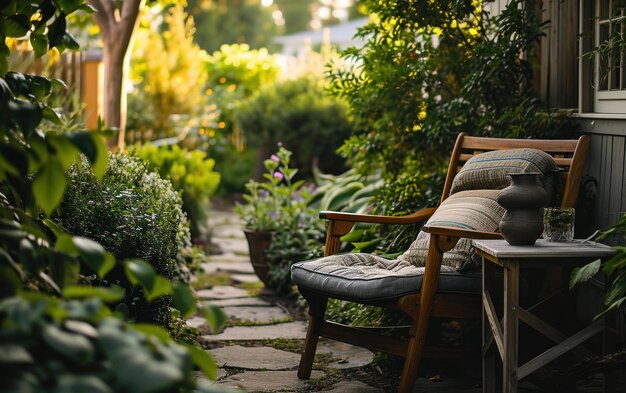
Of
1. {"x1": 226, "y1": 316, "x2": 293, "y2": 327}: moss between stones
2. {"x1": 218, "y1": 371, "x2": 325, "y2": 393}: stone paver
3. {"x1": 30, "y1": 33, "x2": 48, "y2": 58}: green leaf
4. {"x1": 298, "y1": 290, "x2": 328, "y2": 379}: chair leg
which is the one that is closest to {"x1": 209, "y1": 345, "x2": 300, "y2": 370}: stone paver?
{"x1": 218, "y1": 371, "x2": 325, "y2": 393}: stone paver

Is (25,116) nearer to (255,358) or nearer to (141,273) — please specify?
(141,273)

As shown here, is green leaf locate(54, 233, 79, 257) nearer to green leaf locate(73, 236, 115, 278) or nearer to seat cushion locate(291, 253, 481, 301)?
green leaf locate(73, 236, 115, 278)

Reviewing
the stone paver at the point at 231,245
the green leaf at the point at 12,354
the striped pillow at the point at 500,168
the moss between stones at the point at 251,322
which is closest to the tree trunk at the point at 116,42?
the moss between stones at the point at 251,322

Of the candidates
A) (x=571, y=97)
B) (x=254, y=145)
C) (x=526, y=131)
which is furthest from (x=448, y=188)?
(x=254, y=145)

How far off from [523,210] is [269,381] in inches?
55.0

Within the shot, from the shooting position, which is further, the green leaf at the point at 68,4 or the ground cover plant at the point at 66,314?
the green leaf at the point at 68,4

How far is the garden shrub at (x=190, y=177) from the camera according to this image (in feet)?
22.2

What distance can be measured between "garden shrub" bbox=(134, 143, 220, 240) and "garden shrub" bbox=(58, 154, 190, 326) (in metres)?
2.71

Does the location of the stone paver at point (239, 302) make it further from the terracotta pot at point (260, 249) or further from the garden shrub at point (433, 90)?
the garden shrub at point (433, 90)

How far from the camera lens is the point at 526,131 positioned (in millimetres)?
4395

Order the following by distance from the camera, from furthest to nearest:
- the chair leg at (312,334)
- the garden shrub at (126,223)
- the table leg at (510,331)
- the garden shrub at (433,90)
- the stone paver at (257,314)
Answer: the stone paver at (257,314) → the garden shrub at (433,90) → the chair leg at (312,334) → the garden shrub at (126,223) → the table leg at (510,331)

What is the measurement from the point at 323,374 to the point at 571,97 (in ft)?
6.54

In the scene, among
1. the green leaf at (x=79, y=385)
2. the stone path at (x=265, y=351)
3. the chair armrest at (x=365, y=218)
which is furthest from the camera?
the chair armrest at (x=365, y=218)

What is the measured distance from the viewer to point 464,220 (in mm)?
3658
